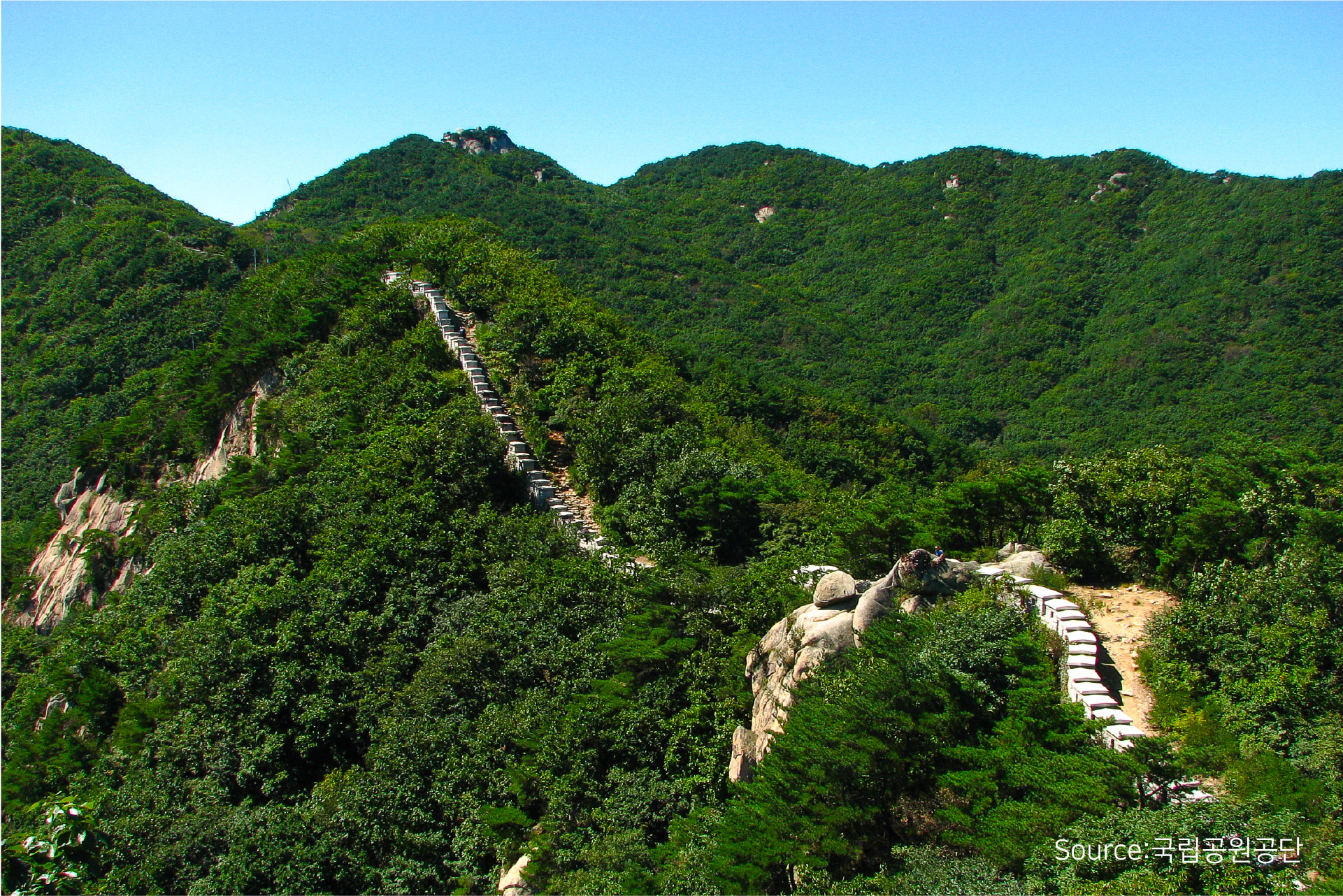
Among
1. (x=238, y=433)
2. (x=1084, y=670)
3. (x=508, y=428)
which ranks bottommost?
(x=1084, y=670)

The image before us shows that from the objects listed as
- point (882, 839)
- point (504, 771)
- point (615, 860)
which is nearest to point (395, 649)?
point (504, 771)

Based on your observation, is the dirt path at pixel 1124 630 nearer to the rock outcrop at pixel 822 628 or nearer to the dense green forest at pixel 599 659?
the dense green forest at pixel 599 659

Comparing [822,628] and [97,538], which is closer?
[822,628]

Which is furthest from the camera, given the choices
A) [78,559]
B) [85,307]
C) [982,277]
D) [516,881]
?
[982,277]

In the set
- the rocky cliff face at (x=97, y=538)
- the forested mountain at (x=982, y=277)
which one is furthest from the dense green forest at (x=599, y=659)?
the forested mountain at (x=982, y=277)

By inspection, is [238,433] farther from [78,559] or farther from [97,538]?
[78,559]

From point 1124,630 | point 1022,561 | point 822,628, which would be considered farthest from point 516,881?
point 1124,630

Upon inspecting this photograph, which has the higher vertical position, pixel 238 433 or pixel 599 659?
pixel 238 433

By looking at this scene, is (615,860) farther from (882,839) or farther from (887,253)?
(887,253)
